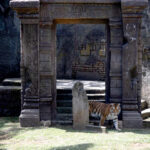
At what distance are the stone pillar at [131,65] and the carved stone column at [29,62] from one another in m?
2.23

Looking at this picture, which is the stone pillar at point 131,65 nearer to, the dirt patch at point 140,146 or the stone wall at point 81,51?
the dirt patch at point 140,146

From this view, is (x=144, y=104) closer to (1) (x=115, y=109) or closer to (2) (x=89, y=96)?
(2) (x=89, y=96)

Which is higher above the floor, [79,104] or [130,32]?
[130,32]

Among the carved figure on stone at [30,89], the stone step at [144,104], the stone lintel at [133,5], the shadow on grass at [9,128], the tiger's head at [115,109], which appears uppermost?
the stone lintel at [133,5]

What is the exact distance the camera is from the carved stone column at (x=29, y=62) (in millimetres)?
7199

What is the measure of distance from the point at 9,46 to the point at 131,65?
7646 mm

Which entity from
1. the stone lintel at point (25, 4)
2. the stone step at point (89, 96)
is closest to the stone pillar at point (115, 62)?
the stone step at point (89, 96)

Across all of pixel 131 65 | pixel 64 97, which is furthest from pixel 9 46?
pixel 131 65

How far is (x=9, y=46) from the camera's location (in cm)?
1335

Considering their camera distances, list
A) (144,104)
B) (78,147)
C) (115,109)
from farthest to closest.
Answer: (144,104) → (115,109) → (78,147)

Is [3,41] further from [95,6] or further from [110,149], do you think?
[110,149]

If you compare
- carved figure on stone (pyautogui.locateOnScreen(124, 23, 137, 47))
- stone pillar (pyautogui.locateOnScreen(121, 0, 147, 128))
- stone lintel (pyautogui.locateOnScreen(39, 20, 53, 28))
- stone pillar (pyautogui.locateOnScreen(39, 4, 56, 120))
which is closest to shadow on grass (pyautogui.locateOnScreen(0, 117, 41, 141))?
stone pillar (pyautogui.locateOnScreen(39, 4, 56, 120))

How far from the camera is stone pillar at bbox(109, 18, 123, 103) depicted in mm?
7352

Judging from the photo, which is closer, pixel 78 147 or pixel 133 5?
pixel 78 147
